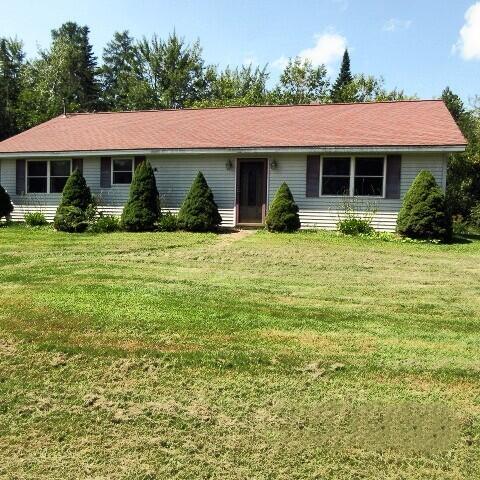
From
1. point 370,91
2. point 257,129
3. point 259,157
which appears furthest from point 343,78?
point 259,157

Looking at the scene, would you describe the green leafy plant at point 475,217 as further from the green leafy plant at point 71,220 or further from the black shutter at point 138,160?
the green leafy plant at point 71,220

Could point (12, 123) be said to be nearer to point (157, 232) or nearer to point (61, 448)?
point (157, 232)

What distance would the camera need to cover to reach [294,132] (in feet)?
54.7

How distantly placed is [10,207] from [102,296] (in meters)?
13.2

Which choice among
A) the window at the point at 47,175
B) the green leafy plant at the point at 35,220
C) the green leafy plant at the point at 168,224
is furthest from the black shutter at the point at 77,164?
the green leafy plant at the point at 168,224

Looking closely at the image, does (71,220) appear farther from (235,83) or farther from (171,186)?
(235,83)

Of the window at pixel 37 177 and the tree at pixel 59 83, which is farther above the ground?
the tree at pixel 59 83

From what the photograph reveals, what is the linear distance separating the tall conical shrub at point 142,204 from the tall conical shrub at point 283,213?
351 cm

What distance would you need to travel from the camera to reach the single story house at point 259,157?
15.0 meters

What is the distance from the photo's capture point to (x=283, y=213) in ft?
48.7

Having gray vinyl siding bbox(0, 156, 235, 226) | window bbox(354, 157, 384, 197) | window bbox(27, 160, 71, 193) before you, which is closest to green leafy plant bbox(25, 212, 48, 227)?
gray vinyl siding bbox(0, 156, 235, 226)

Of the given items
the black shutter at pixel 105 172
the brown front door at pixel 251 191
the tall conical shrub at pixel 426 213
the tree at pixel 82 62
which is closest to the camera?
the tall conical shrub at pixel 426 213

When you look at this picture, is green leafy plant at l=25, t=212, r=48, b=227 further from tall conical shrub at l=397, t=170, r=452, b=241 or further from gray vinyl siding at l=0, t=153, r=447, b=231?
tall conical shrub at l=397, t=170, r=452, b=241

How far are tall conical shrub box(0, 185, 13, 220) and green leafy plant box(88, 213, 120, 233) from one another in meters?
4.09
